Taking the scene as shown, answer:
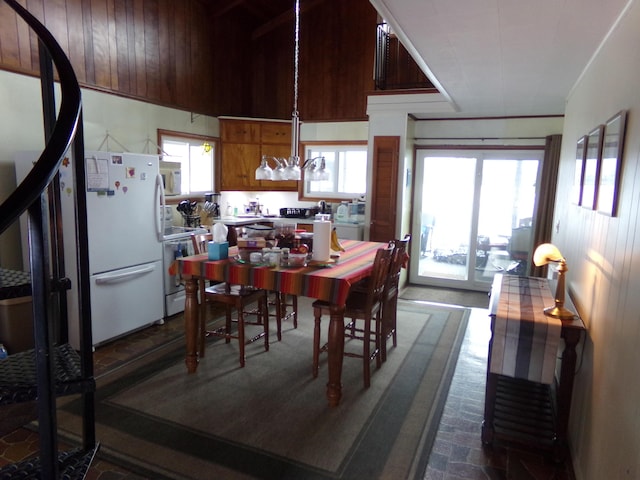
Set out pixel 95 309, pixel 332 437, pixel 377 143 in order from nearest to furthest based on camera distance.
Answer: pixel 332 437 < pixel 95 309 < pixel 377 143

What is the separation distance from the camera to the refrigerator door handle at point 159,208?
4148 millimetres

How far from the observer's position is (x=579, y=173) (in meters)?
3.06

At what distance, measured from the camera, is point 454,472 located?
7.55ft

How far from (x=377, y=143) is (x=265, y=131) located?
187 cm

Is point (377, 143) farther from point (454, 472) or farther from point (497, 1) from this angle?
point (454, 472)

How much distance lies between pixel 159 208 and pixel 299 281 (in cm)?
200

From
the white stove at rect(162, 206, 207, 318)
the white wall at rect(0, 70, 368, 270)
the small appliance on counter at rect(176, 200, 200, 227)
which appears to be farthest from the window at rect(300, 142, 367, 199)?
the white stove at rect(162, 206, 207, 318)

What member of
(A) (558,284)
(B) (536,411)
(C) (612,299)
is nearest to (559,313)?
(A) (558,284)

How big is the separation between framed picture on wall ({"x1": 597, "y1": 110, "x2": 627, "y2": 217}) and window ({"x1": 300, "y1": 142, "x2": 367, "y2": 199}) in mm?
4273

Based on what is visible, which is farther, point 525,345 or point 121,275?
point 121,275

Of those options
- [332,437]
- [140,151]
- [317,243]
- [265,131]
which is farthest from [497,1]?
[265,131]

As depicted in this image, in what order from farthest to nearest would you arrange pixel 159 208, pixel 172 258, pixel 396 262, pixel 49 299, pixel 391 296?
1. pixel 172 258
2. pixel 159 208
3. pixel 391 296
4. pixel 396 262
5. pixel 49 299

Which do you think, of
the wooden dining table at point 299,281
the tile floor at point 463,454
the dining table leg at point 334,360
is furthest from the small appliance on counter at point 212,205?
the dining table leg at point 334,360

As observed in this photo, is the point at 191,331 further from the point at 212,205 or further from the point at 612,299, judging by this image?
the point at 212,205
